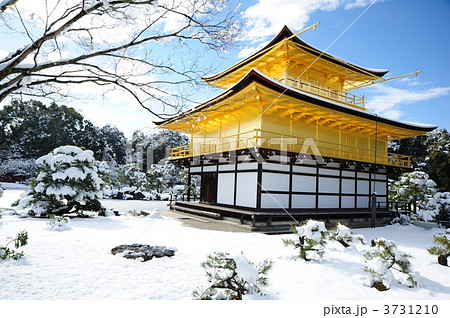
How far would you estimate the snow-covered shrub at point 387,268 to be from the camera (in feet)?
14.9

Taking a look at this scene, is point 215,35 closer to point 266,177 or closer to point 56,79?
point 56,79

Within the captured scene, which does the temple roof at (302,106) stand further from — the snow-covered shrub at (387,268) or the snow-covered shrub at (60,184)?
the snow-covered shrub at (387,268)

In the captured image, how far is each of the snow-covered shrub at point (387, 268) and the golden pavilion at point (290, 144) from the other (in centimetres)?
579

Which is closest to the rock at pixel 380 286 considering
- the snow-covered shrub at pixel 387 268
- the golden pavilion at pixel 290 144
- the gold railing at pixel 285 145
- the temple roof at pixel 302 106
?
the snow-covered shrub at pixel 387 268

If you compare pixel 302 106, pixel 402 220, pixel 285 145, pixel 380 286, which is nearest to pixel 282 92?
pixel 302 106

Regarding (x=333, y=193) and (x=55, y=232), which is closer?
(x=55, y=232)

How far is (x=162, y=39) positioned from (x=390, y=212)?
16969mm

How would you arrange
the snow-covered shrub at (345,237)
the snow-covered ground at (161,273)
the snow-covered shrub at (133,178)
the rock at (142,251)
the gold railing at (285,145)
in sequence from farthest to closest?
1. the snow-covered shrub at (133,178)
2. the gold railing at (285,145)
3. the snow-covered shrub at (345,237)
4. the rock at (142,251)
5. the snow-covered ground at (161,273)

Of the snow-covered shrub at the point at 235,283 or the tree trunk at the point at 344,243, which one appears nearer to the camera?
the snow-covered shrub at the point at 235,283

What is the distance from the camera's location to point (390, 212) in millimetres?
15797

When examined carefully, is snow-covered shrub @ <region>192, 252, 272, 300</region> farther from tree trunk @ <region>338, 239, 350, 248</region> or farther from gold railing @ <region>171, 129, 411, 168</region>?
gold railing @ <region>171, 129, 411, 168</region>

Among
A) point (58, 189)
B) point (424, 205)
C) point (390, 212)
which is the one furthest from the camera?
point (424, 205)

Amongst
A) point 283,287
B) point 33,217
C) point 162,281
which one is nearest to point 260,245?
point 283,287

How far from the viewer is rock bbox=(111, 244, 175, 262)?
223 inches
